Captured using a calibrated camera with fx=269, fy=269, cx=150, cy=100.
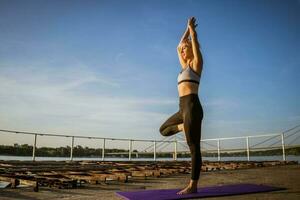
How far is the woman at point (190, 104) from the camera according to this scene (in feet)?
11.8

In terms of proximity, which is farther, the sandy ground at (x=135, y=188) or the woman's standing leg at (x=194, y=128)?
the woman's standing leg at (x=194, y=128)

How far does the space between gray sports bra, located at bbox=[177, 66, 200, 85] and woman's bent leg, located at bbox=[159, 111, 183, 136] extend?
1.64ft

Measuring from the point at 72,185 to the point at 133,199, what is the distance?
2.22 meters

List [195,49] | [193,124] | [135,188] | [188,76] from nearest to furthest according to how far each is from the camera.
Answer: [193,124]
[188,76]
[195,49]
[135,188]

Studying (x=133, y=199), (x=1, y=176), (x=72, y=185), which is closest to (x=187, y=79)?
(x=133, y=199)

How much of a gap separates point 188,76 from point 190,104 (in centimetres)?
43

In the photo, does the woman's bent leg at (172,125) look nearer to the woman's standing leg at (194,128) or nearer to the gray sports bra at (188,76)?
the woman's standing leg at (194,128)

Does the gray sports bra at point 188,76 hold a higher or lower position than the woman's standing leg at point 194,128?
higher

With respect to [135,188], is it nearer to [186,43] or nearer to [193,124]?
[193,124]

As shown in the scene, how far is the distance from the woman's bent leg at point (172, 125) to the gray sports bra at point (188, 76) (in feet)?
1.64

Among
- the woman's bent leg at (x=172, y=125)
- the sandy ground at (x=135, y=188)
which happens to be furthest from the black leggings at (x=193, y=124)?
the sandy ground at (x=135, y=188)

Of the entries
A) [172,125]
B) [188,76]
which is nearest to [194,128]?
[172,125]

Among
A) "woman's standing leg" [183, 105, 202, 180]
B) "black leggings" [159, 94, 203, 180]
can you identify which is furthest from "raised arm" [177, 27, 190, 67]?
"woman's standing leg" [183, 105, 202, 180]

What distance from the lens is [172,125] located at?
13.1 ft
